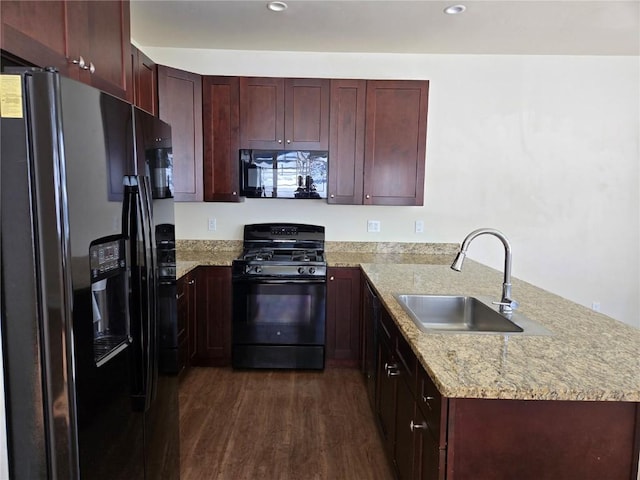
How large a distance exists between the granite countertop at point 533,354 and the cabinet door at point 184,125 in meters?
1.77

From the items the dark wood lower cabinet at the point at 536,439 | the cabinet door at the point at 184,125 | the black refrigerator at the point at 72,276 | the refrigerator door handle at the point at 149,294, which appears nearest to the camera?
the black refrigerator at the point at 72,276

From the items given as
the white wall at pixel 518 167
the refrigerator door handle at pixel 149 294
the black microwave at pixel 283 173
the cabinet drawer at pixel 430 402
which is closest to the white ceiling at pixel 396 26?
the white wall at pixel 518 167

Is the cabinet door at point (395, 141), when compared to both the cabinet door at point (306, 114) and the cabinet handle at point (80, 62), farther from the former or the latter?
the cabinet handle at point (80, 62)

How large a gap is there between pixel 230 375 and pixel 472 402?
7.81 ft

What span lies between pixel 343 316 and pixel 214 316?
101 cm

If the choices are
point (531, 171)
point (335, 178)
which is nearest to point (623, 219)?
point (531, 171)

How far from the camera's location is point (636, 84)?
3.59m

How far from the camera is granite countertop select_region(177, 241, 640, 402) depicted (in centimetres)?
112

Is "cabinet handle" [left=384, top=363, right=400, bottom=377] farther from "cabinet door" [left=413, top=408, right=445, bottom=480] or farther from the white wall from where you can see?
the white wall

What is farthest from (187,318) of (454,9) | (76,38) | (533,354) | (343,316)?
(454,9)

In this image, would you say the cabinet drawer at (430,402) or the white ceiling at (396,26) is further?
the white ceiling at (396,26)

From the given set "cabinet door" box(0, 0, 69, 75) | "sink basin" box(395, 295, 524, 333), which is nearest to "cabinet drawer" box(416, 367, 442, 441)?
"sink basin" box(395, 295, 524, 333)

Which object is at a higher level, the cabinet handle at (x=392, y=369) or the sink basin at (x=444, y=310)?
the sink basin at (x=444, y=310)

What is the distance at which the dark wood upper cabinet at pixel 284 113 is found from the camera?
10.7ft
